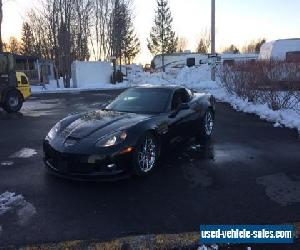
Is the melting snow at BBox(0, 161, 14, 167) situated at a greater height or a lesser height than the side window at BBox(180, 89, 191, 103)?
lesser

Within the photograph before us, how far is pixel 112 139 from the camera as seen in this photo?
5.58 m

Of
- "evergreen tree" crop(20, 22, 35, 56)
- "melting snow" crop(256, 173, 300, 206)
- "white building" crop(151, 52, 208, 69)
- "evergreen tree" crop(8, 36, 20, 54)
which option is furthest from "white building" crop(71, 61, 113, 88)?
"evergreen tree" crop(8, 36, 20, 54)

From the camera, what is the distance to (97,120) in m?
6.31

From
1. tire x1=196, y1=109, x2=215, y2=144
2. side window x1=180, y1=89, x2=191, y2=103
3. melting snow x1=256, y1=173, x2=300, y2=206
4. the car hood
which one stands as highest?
side window x1=180, y1=89, x2=191, y2=103

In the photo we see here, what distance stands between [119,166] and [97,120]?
114cm

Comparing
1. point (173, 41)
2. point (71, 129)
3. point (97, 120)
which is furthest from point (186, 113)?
point (173, 41)

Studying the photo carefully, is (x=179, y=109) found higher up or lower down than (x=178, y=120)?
higher up

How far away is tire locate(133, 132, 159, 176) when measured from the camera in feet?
18.6

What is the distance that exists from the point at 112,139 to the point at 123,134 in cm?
19

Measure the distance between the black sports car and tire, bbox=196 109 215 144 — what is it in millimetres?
488

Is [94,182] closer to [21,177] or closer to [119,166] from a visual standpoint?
[119,166]

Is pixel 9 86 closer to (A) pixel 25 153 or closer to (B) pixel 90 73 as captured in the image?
(A) pixel 25 153

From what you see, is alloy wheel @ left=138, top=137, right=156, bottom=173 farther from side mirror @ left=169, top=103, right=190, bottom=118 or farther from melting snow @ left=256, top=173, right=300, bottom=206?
melting snow @ left=256, top=173, right=300, bottom=206

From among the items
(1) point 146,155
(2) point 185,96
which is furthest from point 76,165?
(2) point 185,96
